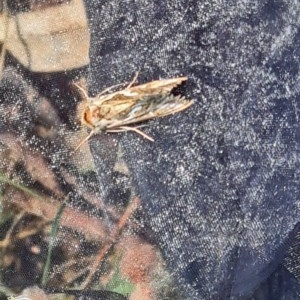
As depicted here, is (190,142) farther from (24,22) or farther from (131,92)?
(24,22)

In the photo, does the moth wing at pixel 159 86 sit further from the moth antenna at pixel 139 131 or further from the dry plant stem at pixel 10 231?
the dry plant stem at pixel 10 231

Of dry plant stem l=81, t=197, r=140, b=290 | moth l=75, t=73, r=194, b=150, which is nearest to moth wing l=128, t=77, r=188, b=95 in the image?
moth l=75, t=73, r=194, b=150

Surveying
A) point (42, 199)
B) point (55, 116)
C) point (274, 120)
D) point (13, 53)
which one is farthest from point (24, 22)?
point (274, 120)

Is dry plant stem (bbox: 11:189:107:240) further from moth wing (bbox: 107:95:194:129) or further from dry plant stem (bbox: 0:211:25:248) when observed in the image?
moth wing (bbox: 107:95:194:129)

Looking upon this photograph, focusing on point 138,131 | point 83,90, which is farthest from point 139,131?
point 83,90

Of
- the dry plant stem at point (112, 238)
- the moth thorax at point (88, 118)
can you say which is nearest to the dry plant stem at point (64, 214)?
the dry plant stem at point (112, 238)

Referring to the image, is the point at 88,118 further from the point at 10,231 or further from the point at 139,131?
the point at 10,231
